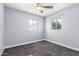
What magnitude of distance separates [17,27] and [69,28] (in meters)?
2.93

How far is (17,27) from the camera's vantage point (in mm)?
4105

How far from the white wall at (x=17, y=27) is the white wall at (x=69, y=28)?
1.80 metres

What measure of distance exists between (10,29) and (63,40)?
→ 122 inches

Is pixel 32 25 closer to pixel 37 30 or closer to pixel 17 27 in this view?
pixel 37 30

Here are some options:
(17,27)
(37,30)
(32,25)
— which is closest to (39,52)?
(17,27)

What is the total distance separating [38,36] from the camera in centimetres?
548

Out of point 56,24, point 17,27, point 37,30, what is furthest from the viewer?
point 37,30

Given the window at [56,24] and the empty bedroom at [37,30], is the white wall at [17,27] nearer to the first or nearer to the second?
the empty bedroom at [37,30]

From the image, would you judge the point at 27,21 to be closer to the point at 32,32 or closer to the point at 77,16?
the point at 32,32

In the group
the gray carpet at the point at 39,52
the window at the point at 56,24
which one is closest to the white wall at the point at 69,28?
the window at the point at 56,24

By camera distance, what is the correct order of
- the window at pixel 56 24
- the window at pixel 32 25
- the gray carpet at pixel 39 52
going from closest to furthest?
the gray carpet at pixel 39 52
the window at pixel 56 24
the window at pixel 32 25

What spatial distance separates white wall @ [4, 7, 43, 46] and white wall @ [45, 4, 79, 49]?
180 cm

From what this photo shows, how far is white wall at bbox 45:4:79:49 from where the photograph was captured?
133 inches

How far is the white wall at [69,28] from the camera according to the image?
11.1ft
